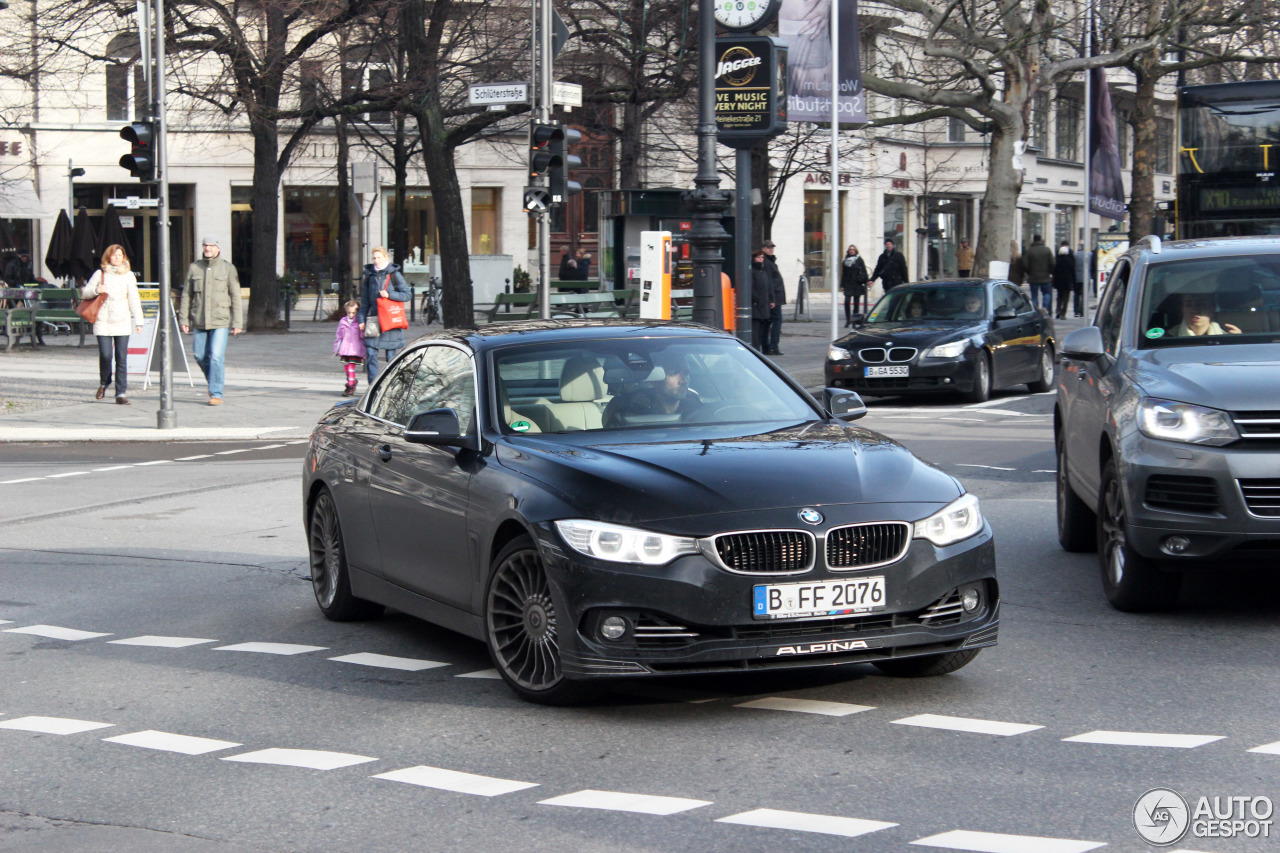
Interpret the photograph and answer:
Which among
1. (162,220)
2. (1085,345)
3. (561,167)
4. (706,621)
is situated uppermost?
(561,167)

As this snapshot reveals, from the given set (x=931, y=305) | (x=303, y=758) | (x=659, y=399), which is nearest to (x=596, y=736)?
(x=303, y=758)

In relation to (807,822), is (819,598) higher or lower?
higher

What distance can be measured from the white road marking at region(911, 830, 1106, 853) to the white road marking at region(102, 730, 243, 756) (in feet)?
8.56

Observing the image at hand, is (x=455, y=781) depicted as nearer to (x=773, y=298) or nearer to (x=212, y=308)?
(x=212, y=308)

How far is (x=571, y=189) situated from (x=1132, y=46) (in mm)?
12686

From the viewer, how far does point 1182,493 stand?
757cm

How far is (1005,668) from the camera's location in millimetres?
7023

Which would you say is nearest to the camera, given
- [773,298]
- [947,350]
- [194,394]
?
[947,350]

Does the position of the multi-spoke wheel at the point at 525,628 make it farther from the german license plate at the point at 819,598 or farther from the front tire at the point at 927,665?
the front tire at the point at 927,665

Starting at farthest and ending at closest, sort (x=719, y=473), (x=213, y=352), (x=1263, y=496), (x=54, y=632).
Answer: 1. (x=213, y=352)
2. (x=54, y=632)
3. (x=1263, y=496)
4. (x=719, y=473)

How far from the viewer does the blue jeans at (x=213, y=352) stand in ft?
70.8

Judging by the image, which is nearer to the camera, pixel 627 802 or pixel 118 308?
pixel 627 802

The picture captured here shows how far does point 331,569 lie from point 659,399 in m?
2.22

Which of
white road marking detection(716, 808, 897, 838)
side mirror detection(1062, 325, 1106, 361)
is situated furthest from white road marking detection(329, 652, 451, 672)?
side mirror detection(1062, 325, 1106, 361)
